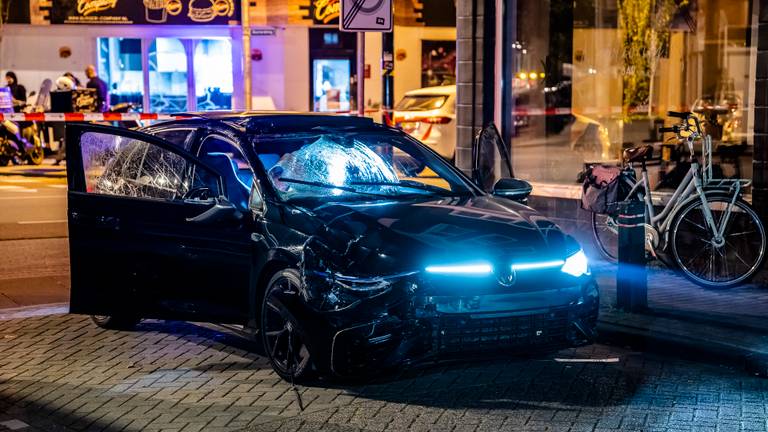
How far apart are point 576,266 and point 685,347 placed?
4.19ft

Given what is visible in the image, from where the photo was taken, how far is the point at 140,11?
1089 inches

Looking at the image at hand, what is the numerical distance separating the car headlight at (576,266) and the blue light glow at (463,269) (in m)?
0.52

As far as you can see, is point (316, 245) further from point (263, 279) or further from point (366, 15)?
point (366, 15)

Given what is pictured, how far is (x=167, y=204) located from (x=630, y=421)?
10.9 ft

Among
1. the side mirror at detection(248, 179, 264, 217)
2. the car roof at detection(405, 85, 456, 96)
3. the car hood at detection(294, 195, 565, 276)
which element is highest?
the car roof at detection(405, 85, 456, 96)

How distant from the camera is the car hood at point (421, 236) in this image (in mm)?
6109

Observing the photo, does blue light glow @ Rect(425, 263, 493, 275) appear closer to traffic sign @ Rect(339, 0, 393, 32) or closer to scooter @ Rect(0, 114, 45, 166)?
traffic sign @ Rect(339, 0, 393, 32)

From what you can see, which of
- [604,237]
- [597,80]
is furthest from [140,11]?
[604,237]

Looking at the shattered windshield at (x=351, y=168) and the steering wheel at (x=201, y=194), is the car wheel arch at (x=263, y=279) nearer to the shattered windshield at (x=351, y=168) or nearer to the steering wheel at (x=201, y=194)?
the shattered windshield at (x=351, y=168)

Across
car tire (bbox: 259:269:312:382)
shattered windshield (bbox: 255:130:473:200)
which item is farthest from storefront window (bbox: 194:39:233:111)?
car tire (bbox: 259:269:312:382)

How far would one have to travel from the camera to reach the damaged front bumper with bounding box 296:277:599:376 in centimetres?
601

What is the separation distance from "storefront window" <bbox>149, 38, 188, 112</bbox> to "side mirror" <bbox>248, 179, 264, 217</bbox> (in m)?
21.9

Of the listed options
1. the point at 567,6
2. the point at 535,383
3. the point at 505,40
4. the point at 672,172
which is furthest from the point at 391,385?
the point at 567,6

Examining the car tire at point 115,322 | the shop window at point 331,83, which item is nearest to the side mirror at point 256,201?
the car tire at point 115,322
